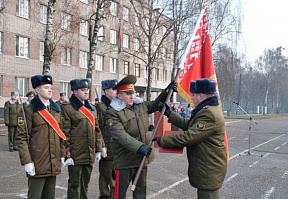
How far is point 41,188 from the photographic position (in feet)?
11.9

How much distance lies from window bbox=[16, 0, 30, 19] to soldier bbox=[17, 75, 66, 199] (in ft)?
71.3

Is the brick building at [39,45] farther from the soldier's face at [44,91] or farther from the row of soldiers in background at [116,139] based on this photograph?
the soldier's face at [44,91]

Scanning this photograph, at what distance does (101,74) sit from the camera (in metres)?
31.8

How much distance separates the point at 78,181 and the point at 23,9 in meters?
22.9

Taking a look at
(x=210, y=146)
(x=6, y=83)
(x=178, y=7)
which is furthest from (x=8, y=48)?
(x=210, y=146)

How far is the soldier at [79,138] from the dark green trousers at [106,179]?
0.41 meters

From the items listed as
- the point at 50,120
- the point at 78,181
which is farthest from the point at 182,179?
the point at 50,120

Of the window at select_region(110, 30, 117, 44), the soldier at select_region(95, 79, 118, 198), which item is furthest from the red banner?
the window at select_region(110, 30, 117, 44)

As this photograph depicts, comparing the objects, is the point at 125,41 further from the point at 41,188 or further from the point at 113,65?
the point at 41,188

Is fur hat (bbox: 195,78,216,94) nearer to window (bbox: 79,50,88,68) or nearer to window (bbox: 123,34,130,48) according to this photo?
window (bbox: 79,50,88,68)

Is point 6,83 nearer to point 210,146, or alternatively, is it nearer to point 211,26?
point 211,26

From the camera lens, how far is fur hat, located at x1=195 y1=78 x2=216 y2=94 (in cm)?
337

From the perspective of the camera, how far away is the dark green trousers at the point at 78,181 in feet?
13.9

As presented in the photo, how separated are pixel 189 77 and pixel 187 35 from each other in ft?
69.0
